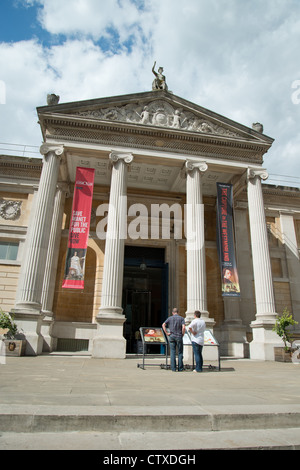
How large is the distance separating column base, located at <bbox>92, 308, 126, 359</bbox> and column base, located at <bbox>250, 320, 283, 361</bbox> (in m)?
6.35

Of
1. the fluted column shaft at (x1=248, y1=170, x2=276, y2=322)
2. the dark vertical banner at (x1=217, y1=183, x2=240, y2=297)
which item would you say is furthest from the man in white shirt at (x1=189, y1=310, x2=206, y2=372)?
the fluted column shaft at (x1=248, y1=170, x2=276, y2=322)

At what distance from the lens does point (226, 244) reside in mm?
16375

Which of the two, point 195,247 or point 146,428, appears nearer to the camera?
point 146,428

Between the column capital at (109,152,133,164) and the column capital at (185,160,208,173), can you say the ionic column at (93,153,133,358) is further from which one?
the column capital at (185,160,208,173)

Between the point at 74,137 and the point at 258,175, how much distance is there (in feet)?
33.0

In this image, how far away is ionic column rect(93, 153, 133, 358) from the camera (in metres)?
13.2

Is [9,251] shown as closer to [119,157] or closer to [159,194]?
[119,157]

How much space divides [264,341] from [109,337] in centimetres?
708

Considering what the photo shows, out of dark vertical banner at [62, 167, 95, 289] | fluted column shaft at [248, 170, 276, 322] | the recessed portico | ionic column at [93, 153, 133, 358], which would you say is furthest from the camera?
fluted column shaft at [248, 170, 276, 322]

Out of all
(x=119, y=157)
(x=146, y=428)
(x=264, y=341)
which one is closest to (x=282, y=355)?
(x=264, y=341)

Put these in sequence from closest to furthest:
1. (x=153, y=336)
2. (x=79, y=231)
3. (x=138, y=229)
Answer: (x=153, y=336) < (x=79, y=231) < (x=138, y=229)

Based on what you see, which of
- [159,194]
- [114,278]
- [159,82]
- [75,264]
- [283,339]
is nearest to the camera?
[283,339]

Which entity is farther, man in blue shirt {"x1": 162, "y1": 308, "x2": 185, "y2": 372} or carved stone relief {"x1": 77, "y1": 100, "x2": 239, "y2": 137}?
carved stone relief {"x1": 77, "y1": 100, "x2": 239, "y2": 137}

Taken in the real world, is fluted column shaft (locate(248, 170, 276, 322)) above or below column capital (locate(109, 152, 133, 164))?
below
